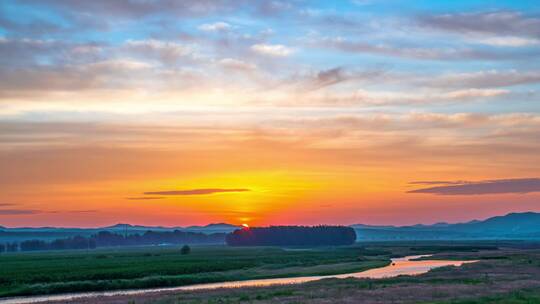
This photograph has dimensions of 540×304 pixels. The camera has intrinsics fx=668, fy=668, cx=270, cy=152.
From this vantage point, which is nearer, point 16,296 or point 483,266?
point 16,296

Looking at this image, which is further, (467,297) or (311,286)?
(311,286)

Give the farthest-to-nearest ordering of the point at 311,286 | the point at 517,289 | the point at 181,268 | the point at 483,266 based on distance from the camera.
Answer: the point at 181,268, the point at 483,266, the point at 311,286, the point at 517,289

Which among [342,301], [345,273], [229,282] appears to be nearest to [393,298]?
[342,301]

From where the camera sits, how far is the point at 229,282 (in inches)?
3115

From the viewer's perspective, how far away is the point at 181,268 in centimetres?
9681

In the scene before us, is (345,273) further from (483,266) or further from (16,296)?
(16,296)

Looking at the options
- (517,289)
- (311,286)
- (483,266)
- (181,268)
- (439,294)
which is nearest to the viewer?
(439,294)

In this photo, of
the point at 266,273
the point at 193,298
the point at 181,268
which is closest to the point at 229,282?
the point at 266,273

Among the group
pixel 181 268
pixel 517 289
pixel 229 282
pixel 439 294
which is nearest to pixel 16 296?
pixel 229 282

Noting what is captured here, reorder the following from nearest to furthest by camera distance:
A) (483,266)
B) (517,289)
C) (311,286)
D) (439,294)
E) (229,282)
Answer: (439,294), (517,289), (311,286), (229,282), (483,266)

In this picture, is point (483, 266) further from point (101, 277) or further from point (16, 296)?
point (16, 296)

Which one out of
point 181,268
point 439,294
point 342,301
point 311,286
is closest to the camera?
point 342,301

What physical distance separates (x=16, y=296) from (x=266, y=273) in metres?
36.3

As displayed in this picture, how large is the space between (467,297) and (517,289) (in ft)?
27.8
